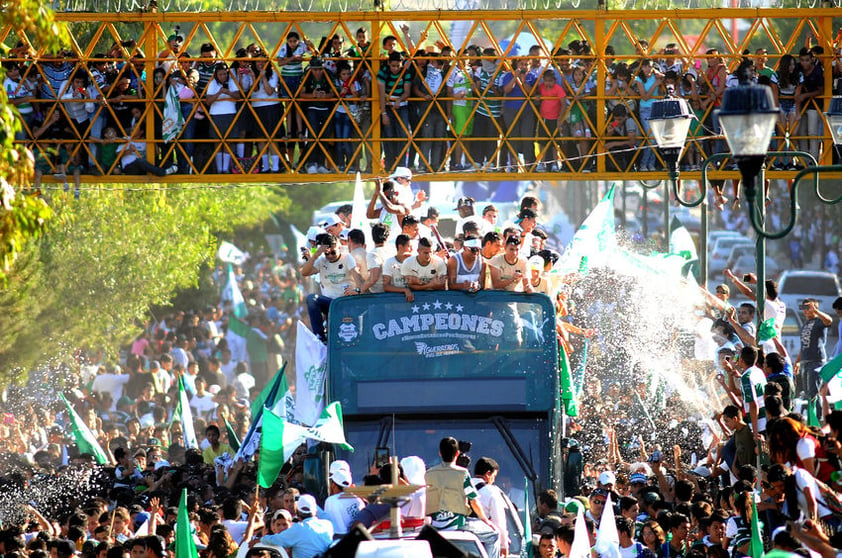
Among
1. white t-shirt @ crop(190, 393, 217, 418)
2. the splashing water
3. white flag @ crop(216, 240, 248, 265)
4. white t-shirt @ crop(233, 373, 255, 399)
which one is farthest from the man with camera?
white flag @ crop(216, 240, 248, 265)

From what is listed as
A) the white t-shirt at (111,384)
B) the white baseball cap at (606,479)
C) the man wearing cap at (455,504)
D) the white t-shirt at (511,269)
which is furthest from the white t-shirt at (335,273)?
the white t-shirt at (111,384)

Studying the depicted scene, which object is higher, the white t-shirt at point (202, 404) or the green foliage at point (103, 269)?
the green foliage at point (103, 269)

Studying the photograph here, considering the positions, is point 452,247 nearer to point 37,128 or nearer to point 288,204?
point 37,128

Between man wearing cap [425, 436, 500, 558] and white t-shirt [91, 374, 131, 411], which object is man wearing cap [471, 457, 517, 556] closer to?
man wearing cap [425, 436, 500, 558]

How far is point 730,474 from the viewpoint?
16.3 meters

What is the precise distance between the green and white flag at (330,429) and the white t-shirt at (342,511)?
737 millimetres

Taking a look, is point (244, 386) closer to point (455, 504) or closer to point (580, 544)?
point (455, 504)

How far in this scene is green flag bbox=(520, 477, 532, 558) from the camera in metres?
13.4

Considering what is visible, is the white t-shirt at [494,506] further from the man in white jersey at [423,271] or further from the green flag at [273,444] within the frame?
the man in white jersey at [423,271]

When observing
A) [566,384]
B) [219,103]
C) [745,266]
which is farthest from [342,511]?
[745,266]

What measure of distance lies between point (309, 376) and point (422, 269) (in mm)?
1515

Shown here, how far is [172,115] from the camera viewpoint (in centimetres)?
2061

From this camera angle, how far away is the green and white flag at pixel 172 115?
67.5 ft

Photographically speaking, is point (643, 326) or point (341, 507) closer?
point (341, 507)
